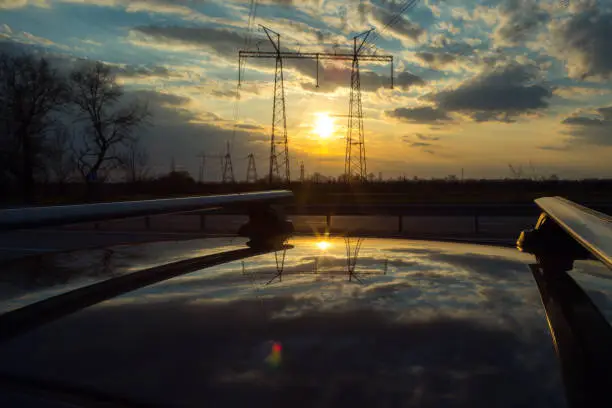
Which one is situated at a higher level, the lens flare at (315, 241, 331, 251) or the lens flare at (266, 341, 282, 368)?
the lens flare at (315, 241, 331, 251)

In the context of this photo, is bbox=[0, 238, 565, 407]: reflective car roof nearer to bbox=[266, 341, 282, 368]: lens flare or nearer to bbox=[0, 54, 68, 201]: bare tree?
bbox=[266, 341, 282, 368]: lens flare

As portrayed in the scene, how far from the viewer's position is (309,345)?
1.44 m

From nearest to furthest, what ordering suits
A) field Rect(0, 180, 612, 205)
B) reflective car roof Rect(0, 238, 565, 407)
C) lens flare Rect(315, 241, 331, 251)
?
reflective car roof Rect(0, 238, 565, 407), lens flare Rect(315, 241, 331, 251), field Rect(0, 180, 612, 205)

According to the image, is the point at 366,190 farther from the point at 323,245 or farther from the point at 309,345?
the point at 309,345

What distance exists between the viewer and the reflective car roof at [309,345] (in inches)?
47.1

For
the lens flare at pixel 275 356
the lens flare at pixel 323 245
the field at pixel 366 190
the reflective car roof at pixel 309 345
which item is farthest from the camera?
the field at pixel 366 190

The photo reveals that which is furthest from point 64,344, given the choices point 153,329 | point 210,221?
point 210,221

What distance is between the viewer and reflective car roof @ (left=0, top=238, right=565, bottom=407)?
1.20m

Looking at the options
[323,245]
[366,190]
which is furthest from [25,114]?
[323,245]

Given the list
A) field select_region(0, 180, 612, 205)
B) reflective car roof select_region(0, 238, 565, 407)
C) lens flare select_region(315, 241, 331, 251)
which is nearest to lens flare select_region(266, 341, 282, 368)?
reflective car roof select_region(0, 238, 565, 407)

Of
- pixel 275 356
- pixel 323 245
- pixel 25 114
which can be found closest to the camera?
pixel 275 356

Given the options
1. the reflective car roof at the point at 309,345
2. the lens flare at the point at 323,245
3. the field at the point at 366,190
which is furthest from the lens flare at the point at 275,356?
the field at the point at 366,190

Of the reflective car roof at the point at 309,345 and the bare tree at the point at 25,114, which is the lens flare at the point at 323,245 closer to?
the reflective car roof at the point at 309,345

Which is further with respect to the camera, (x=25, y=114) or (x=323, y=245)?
(x=25, y=114)
